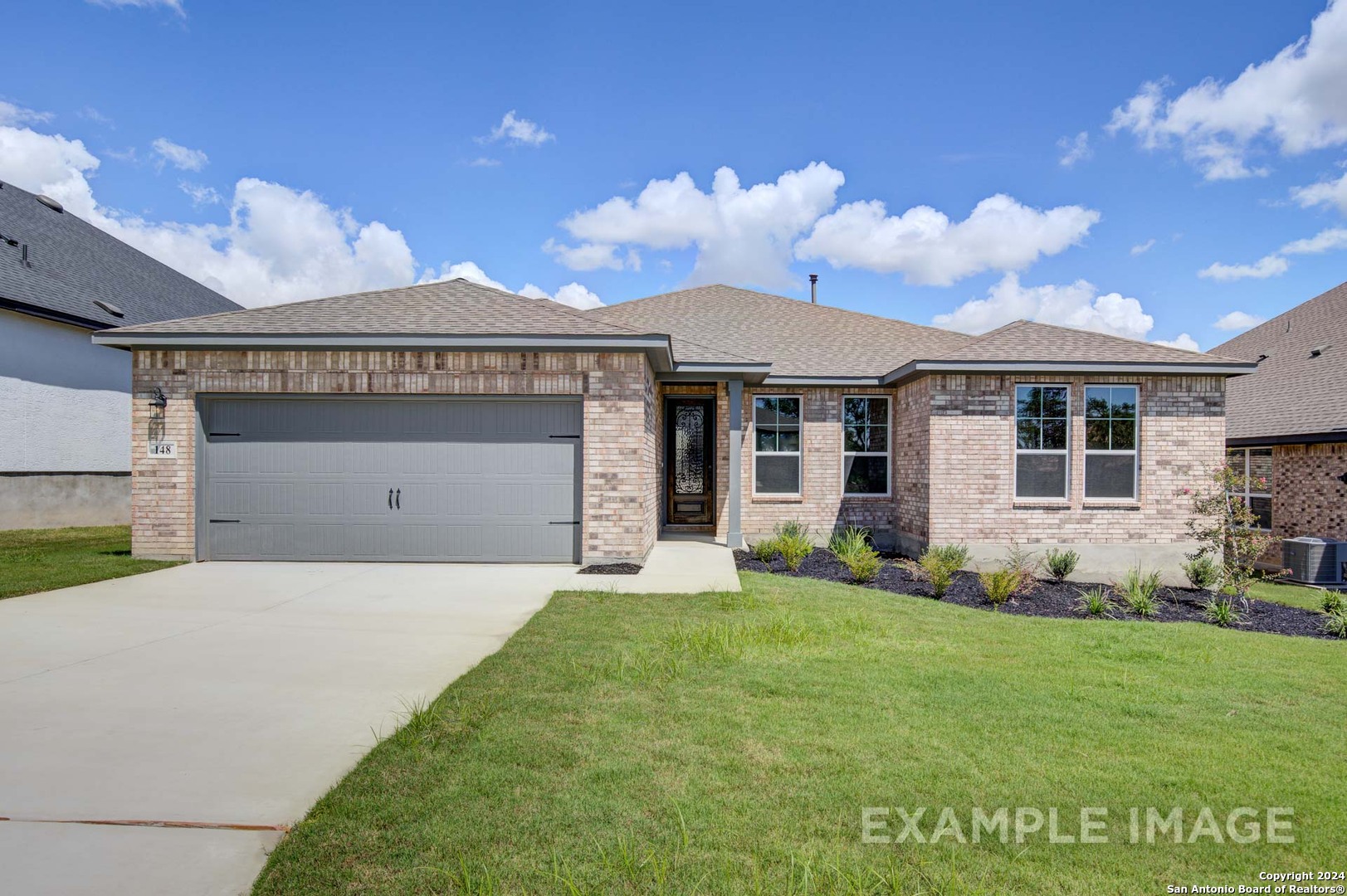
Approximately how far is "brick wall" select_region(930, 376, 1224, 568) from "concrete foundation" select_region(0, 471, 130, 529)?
723 inches

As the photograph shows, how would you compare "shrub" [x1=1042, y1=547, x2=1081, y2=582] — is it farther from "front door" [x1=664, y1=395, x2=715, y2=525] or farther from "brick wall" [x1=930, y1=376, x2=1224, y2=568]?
"front door" [x1=664, y1=395, x2=715, y2=525]

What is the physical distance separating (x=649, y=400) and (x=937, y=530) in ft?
17.2

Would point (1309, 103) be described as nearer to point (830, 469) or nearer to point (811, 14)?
point (811, 14)

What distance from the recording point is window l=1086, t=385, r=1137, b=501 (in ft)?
37.9

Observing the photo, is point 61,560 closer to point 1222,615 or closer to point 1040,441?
point 1040,441

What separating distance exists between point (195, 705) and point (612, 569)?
567 centimetres

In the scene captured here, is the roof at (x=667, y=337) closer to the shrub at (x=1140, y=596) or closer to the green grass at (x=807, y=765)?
the shrub at (x=1140, y=596)

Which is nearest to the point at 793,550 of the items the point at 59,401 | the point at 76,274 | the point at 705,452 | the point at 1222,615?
the point at 705,452

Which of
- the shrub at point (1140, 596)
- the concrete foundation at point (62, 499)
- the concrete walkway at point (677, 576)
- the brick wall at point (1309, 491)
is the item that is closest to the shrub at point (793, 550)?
the concrete walkway at point (677, 576)

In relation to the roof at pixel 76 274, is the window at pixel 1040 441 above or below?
below

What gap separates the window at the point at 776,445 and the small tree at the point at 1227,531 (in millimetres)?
6443

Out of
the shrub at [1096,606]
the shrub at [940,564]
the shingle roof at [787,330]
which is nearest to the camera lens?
the shrub at [1096,606]

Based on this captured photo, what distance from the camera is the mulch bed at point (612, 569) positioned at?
936cm

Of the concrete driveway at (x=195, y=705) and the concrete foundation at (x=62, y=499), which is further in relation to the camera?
the concrete foundation at (x=62, y=499)
